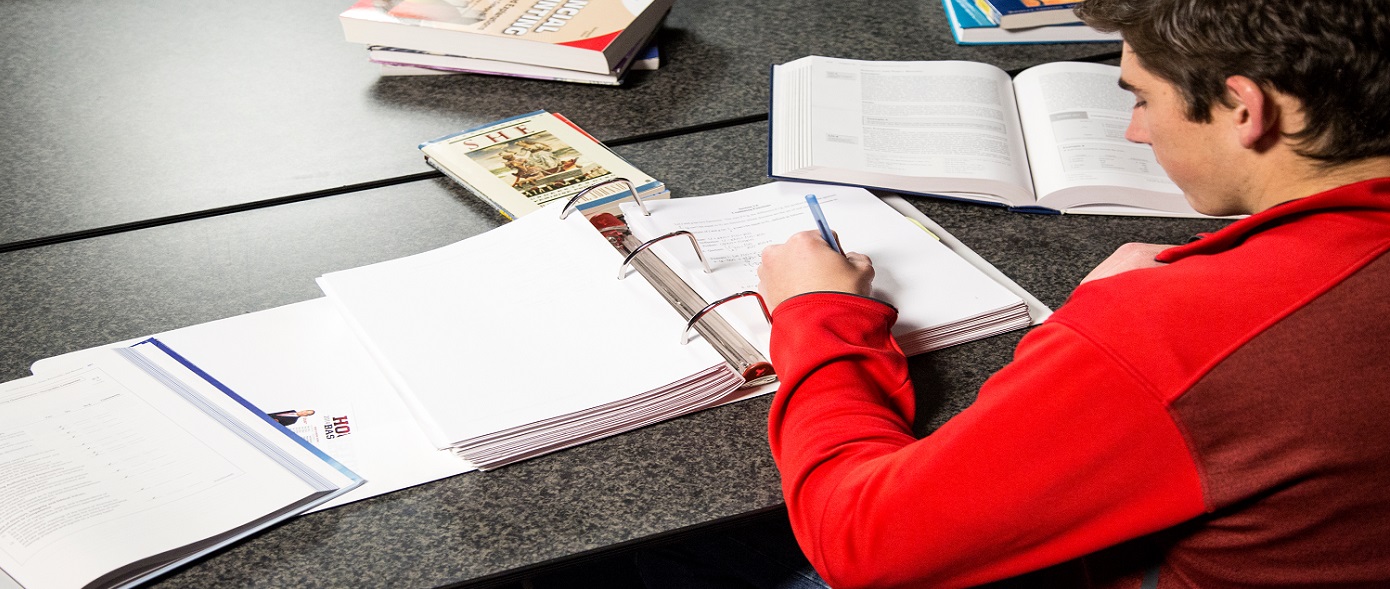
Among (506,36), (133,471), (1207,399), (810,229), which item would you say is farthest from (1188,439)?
(506,36)

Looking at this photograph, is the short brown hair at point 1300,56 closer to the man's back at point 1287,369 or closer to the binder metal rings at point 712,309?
the man's back at point 1287,369

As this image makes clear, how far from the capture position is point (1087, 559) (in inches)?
30.9

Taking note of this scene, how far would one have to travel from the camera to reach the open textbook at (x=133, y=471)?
0.72 meters

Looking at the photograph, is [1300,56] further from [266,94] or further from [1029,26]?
[266,94]

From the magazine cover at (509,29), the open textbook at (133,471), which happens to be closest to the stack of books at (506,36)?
the magazine cover at (509,29)

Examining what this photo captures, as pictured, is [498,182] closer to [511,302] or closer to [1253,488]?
[511,302]

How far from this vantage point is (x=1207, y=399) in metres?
A: 0.61

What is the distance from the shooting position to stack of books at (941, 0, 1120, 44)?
155 centimetres

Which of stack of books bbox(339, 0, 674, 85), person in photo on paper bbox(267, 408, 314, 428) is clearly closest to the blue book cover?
stack of books bbox(339, 0, 674, 85)

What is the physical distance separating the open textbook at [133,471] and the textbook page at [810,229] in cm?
38

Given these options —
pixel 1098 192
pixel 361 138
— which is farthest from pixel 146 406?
pixel 1098 192

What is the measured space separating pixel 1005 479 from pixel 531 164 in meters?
0.72

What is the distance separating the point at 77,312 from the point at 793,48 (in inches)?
40.3

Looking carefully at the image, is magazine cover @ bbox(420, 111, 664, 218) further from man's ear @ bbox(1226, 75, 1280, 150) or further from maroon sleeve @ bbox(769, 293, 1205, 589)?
man's ear @ bbox(1226, 75, 1280, 150)
